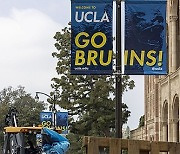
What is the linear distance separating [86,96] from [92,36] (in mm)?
35684

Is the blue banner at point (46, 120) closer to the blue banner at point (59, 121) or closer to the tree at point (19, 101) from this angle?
the blue banner at point (59, 121)

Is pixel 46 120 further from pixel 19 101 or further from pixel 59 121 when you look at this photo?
pixel 19 101

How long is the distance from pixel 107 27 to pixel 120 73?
0.94 meters

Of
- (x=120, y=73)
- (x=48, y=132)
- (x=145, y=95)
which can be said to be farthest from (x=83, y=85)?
(x=120, y=73)

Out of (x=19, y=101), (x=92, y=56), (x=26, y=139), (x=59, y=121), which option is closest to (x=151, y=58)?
(x=92, y=56)

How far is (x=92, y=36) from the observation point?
35.1 ft

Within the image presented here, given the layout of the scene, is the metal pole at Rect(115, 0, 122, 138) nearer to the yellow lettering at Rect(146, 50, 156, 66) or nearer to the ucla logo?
the ucla logo

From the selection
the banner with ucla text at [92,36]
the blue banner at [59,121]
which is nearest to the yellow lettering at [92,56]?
the banner with ucla text at [92,36]

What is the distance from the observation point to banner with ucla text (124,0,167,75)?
10594mm

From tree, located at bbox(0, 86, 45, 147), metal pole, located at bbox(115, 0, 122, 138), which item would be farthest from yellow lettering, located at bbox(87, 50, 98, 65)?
tree, located at bbox(0, 86, 45, 147)

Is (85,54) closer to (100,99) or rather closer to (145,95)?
(100,99)

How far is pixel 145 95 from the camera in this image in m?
54.0

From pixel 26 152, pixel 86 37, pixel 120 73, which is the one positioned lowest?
pixel 26 152

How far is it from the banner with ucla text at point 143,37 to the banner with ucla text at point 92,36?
35 centimetres
